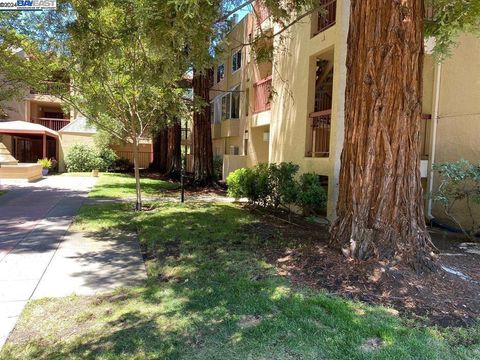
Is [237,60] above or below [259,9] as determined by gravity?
above

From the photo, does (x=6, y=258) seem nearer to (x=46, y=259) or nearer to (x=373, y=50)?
(x=46, y=259)

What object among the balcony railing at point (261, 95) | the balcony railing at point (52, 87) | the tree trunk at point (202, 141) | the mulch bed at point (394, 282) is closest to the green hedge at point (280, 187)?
the mulch bed at point (394, 282)

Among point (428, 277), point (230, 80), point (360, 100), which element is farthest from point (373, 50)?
point (230, 80)

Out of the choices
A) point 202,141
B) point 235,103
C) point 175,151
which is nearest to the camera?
point 202,141

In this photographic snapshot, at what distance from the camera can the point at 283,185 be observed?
10086mm

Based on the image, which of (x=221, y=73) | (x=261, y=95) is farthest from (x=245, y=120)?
(x=221, y=73)

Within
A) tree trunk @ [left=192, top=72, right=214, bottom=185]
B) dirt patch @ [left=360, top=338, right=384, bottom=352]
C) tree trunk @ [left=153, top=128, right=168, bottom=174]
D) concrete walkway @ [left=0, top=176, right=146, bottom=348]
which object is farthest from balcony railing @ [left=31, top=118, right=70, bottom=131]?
dirt patch @ [left=360, top=338, right=384, bottom=352]

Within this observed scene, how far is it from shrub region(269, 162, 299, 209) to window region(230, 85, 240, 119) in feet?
36.8

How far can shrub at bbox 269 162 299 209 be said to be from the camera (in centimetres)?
979

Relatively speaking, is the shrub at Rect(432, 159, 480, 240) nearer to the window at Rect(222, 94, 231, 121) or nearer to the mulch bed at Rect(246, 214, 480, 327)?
the mulch bed at Rect(246, 214, 480, 327)

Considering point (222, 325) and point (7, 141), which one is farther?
point (7, 141)

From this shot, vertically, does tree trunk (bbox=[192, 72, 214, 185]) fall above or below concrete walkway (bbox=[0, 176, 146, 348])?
above

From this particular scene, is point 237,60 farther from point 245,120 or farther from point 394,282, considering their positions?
point 394,282

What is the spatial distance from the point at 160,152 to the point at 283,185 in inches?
859
